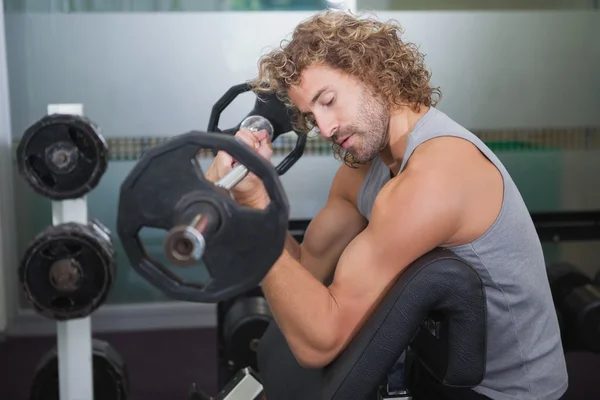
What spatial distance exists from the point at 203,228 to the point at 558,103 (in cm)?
239

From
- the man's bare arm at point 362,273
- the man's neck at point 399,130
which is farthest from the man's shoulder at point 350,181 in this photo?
the man's bare arm at point 362,273

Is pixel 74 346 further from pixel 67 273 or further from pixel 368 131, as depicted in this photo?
pixel 368 131

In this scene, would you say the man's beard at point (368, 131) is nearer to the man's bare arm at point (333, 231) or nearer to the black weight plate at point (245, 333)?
the man's bare arm at point (333, 231)

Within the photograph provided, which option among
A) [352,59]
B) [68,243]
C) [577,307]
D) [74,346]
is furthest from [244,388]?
[577,307]

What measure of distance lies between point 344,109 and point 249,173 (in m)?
0.36

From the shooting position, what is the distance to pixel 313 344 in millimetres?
1149

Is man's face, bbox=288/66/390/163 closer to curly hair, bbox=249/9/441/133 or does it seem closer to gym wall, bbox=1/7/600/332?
curly hair, bbox=249/9/441/133

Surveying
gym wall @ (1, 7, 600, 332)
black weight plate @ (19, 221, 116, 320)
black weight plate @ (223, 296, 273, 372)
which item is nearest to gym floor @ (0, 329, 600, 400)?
gym wall @ (1, 7, 600, 332)

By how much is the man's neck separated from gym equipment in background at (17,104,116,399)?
0.57 m

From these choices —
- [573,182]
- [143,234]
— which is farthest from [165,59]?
[573,182]

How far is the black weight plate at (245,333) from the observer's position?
2133 millimetres

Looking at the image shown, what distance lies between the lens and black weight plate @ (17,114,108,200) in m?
1.46

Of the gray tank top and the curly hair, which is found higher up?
the curly hair

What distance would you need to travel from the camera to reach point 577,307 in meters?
2.15
